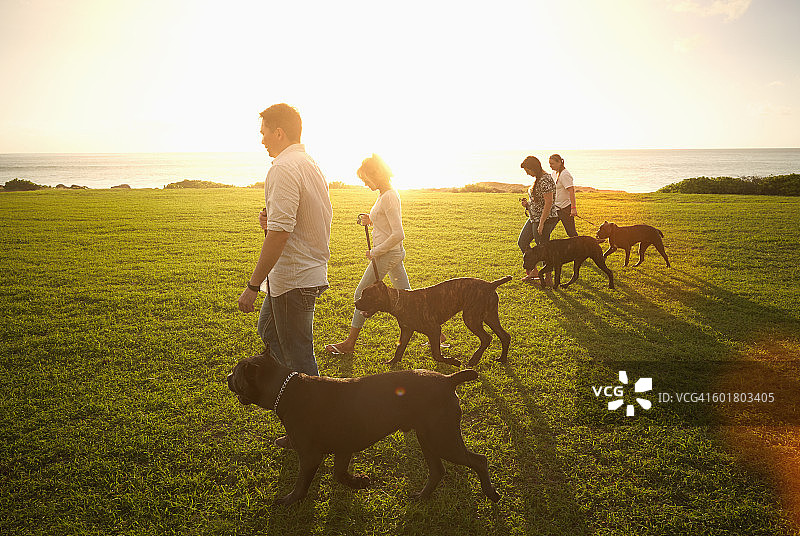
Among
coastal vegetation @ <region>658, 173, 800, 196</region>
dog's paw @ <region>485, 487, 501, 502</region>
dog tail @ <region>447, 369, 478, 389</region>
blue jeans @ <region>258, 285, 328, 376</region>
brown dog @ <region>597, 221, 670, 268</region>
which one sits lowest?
dog's paw @ <region>485, 487, 501, 502</region>

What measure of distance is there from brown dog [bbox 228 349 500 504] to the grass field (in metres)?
0.67

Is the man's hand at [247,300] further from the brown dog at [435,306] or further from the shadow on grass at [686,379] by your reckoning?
the shadow on grass at [686,379]

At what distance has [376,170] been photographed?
5.86 meters

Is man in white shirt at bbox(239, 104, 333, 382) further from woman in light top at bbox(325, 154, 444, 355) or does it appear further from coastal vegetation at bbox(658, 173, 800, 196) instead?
coastal vegetation at bbox(658, 173, 800, 196)

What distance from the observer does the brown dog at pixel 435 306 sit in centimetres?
582

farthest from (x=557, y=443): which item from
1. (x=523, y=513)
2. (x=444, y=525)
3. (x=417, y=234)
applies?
(x=417, y=234)

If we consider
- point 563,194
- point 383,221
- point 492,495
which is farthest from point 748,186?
point 492,495

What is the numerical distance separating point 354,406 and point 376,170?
11.2 ft

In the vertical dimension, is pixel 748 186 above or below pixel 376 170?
above

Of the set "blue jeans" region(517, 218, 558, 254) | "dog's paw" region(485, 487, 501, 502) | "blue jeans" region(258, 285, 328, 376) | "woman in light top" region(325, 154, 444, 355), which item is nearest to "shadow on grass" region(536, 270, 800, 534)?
"dog's paw" region(485, 487, 501, 502)

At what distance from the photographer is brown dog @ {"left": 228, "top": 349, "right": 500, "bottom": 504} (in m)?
3.41

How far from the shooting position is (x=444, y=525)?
355 cm

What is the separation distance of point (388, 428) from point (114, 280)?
1039cm

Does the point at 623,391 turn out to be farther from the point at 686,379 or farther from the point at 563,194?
the point at 563,194
